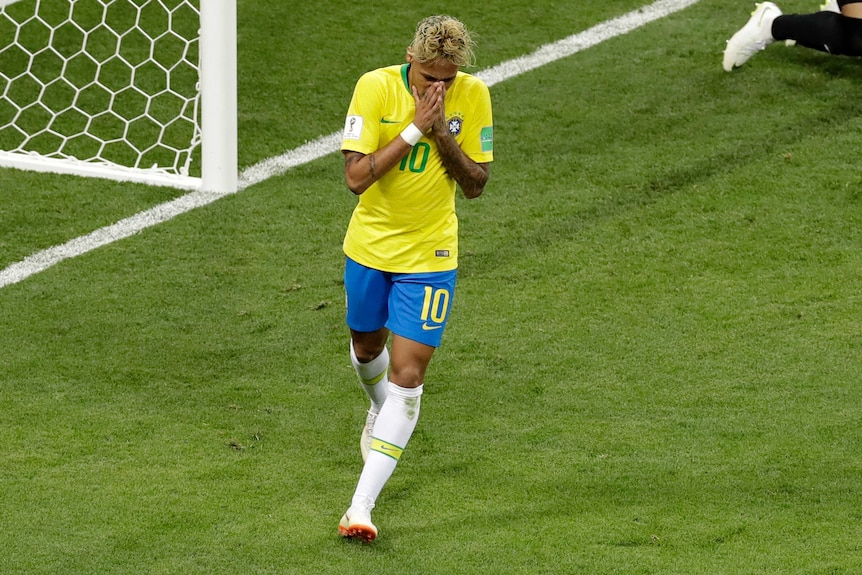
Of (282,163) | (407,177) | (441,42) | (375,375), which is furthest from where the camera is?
(282,163)

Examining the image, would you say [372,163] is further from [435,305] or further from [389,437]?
[389,437]

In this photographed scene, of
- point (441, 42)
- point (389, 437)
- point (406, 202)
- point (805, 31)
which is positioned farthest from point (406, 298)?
point (805, 31)

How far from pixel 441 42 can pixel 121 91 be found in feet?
16.0

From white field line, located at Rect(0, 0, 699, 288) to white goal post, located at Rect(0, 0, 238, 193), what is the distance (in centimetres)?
24

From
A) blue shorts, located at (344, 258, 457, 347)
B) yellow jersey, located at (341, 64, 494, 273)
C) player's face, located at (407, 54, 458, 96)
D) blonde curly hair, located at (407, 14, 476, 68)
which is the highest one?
blonde curly hair, located at (407, 14, 476, 68)

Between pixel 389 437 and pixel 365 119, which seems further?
pixel 389 437

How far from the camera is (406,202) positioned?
4.87 meters

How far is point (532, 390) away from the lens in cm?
611

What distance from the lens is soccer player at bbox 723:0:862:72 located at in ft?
27.9

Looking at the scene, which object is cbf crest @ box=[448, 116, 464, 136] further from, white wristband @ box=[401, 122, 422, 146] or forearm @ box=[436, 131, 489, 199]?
white wristband @ box=[401, 122, 422, 146]

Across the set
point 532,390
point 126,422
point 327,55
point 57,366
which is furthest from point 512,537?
point 327,55

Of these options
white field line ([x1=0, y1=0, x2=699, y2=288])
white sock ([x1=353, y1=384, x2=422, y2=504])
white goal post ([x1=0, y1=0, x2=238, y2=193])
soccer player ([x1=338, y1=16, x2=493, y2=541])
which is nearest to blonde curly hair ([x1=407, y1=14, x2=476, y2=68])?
soccer player ([x1=338, y1=16, x2=493, y2=541])

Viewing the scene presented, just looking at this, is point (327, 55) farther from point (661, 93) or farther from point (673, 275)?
point (673, 275)

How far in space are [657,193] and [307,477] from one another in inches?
132
